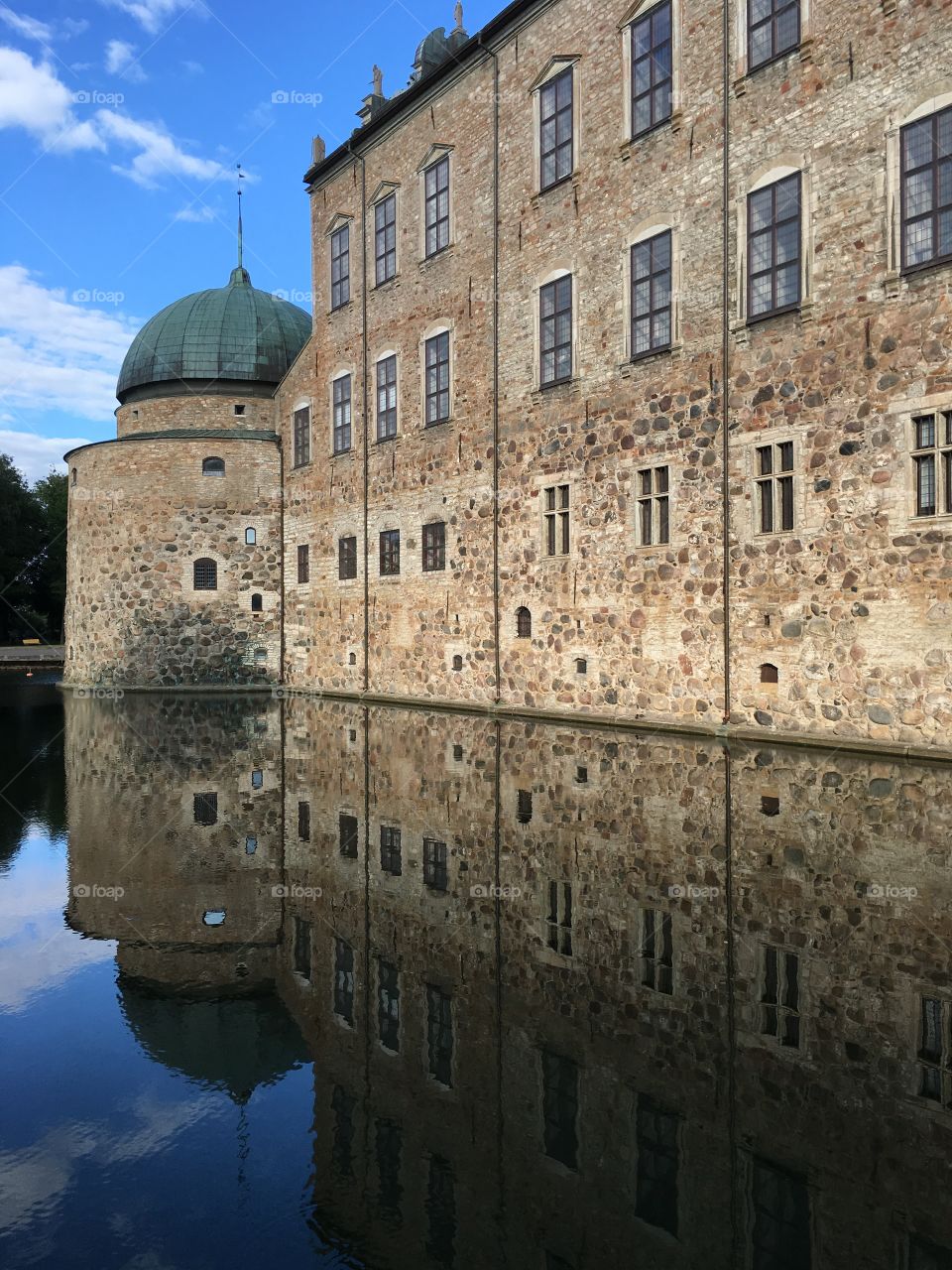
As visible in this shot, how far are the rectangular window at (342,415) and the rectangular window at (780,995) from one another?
72.3ft

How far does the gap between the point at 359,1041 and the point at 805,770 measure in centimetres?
838

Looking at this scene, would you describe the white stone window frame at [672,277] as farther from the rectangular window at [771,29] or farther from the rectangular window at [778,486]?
the rectangular window at [778,486]

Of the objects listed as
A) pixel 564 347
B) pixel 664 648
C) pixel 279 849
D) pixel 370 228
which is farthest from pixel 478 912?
pixel 370 228

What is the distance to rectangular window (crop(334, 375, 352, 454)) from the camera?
25.9 meters

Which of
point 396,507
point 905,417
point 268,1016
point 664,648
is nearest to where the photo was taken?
point 268,1016

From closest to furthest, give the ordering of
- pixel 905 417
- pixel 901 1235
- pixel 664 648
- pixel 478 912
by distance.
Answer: pixel 901 1235 → pixel 478 912 → pixel 905 417 → pixel 664 648

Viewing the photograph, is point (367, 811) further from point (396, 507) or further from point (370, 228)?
point (370, 228)

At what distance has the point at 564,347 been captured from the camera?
18.8 meters

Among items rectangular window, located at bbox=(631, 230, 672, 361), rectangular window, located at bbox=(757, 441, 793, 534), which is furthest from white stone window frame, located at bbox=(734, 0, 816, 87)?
rectangular window, located at bbox=(757, 441, 793, 534)

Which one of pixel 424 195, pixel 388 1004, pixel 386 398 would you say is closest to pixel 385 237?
pixel 424 195

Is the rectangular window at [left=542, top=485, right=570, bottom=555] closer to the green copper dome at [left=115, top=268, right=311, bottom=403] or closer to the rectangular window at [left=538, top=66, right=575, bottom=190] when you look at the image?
the rectangular window at [left=538, top=66, right=575, bottom=190]

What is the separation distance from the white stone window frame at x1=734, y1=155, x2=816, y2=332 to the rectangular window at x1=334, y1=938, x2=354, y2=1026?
12.0 meters

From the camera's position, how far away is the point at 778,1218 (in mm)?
3105

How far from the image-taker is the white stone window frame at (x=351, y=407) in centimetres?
2547
